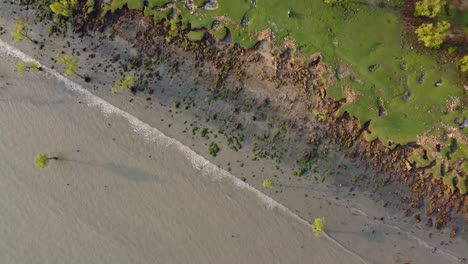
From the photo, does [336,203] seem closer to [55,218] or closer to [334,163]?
[334,163]

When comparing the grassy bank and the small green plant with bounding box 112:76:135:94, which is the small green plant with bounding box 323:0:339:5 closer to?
the grassy bank

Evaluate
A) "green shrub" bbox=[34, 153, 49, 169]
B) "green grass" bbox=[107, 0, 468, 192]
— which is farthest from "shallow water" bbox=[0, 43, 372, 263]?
"green grass" bbox=[107, 0, 468, 192]

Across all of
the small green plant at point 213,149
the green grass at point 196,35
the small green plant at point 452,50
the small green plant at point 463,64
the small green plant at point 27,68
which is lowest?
the small green plant at point 213,149

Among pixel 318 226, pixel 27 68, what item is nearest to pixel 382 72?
pixel 318 226

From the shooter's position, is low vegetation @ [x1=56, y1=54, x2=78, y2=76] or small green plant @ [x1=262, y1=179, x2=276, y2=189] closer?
small green plant @ [x1=262, y1=179, x2=276, y2=189]

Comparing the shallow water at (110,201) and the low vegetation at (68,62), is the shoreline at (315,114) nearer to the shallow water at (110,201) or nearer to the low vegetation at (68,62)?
the shallow water at (110,201)

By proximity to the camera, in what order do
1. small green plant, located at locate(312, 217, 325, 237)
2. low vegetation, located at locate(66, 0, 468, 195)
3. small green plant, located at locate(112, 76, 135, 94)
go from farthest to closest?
Result: 1. small green plant, located at locate(112, 76, 135, 94)
2. low vegetation, located at locate(66, 0, 468, 195)
3. small green plant, located at locate(312, 217, 325, 237)

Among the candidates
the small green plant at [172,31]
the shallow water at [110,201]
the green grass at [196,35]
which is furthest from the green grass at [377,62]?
the shallow water at [110,201]
